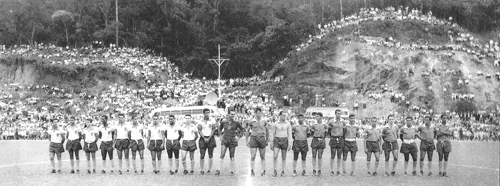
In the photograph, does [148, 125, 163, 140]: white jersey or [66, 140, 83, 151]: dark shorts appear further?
[66, 140, 83, 151]: dark shorts

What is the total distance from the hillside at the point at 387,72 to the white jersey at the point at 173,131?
33.0 meters

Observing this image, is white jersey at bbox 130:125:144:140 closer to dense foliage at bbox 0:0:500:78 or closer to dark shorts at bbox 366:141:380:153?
dark shorts at bbox 366:141:380:153

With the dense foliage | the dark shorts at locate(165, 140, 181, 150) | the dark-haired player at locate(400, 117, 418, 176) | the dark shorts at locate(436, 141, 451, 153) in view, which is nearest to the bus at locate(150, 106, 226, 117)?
the dense foliage

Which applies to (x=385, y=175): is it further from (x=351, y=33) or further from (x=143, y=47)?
(x=143, y=47)

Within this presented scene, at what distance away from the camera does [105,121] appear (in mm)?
17719

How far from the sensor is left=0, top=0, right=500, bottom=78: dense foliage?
61.6 meters

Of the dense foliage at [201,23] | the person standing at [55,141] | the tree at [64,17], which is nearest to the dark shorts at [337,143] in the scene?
the person standing at [55,141]

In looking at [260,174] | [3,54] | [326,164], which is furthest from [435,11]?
[260,174]

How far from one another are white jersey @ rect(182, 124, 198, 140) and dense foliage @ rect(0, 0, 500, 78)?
4311cm

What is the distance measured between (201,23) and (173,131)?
52.4 m

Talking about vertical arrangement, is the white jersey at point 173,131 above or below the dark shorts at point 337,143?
above

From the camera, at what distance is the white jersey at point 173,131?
17438 millimetres

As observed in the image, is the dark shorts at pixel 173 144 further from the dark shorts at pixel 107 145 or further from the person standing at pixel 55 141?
the person standing at pixel 55 141

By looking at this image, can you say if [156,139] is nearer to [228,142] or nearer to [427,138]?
[228,142]
